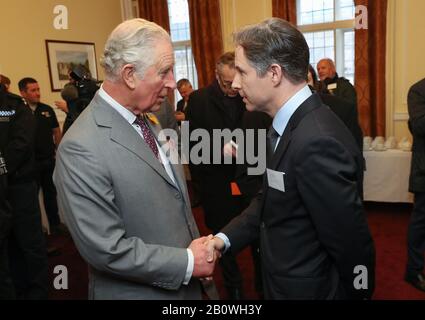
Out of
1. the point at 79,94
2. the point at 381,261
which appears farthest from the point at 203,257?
the point at 381,261

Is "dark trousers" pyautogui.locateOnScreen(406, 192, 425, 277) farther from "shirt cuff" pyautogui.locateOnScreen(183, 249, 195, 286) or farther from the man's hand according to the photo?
"shirt cuff" pyautogui.locateOnScreen(183, 249, 195, 286)

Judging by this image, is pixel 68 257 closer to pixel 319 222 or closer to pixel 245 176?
pixel 245 176

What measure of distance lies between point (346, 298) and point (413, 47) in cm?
488

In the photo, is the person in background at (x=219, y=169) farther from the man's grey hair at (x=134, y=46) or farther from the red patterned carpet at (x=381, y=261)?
the man's grey hair at (x=134, y=46)

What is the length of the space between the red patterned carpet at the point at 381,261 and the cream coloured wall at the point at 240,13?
3.30 metres

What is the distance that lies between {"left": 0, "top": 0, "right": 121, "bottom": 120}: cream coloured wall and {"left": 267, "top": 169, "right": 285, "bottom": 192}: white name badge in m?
5.09

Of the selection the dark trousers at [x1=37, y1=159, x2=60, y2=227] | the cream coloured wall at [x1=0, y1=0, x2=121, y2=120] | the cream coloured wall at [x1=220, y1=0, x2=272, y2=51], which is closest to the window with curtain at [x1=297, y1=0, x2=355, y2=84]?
the cream coloured wall at [x1=220, y1=0, x2=272, y2=51]

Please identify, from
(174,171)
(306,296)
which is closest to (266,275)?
(306,296)

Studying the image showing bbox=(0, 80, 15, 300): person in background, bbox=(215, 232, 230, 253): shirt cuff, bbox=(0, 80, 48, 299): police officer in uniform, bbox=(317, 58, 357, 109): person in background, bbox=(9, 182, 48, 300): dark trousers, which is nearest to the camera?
bbox=(215, 232, 230, 253): shirt cuff

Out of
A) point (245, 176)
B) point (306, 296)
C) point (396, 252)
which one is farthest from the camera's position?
point (396, 252)

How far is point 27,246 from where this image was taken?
285 cm

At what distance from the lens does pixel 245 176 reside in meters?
2.54

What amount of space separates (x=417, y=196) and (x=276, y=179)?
2.05m

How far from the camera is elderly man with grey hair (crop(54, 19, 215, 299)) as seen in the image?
119 cm
